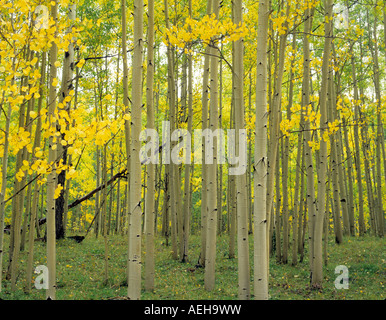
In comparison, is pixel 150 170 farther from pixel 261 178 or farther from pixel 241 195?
pixel 261 178

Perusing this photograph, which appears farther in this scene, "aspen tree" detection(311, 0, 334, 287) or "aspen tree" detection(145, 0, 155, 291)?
"aspen tree" detection(311, 0, 334, 287)

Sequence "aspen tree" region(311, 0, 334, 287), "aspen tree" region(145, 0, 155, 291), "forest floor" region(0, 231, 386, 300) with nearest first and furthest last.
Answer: "aspen tree" region(145, 0, 155, 291)
"forest floor" region(0, 231, 386, 300)
"aspen tree" region(311, 0, 334, 287)

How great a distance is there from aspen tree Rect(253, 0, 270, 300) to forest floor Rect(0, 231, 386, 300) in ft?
7.59

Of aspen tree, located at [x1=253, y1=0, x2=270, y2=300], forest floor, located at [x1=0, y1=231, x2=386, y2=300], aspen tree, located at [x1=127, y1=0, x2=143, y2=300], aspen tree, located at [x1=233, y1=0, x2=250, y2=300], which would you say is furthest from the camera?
forest floor, located at [x1=0, y1=231, x2=386, y2=300]

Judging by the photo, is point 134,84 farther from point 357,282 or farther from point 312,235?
point 357,282

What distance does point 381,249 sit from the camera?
9.91 meters

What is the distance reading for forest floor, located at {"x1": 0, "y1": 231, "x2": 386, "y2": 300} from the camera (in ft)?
19.6

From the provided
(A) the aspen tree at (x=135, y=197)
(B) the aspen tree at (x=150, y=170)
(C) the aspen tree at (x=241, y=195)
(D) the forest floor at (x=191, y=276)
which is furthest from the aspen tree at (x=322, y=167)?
(A) the aspen tree at (x=135, y=197)

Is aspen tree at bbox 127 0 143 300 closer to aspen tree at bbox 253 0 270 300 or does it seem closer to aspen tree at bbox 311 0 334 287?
aspen tree at bbox 253 0 270 300

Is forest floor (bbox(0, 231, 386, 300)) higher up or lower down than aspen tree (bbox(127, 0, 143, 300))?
lower down

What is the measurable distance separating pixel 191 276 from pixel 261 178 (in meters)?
4.42

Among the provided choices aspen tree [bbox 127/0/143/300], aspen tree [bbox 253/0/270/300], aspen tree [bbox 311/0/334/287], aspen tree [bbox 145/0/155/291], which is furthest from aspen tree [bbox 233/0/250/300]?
A: aspen tree [bbox 311/0/334/287]
